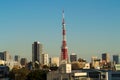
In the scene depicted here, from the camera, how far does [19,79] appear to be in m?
32.4

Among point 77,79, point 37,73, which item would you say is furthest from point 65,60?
point 77,79

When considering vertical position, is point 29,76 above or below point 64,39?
below

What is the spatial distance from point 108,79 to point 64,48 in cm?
507

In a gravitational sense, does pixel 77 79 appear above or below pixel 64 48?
below

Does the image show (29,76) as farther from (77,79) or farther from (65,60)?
(77,79)

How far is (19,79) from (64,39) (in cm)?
668

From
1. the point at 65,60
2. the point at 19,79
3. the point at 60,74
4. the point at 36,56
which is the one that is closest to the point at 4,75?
the point at 19,79

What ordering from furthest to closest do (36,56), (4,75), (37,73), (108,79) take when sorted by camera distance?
(36,56) < (4,75) < (37,73) < (108,79)

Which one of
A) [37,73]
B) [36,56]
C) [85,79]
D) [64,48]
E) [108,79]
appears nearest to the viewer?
[85,79]

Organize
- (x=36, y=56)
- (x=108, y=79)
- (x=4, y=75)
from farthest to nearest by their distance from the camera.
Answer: (x=36, y=56), (x=4, y=75), (x=108, y=79)

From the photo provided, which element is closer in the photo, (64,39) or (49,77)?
(49,77)

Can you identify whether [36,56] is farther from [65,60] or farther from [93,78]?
[93,78]

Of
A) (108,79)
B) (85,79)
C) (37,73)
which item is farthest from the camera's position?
(37,73)

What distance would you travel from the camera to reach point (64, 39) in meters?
28.4
